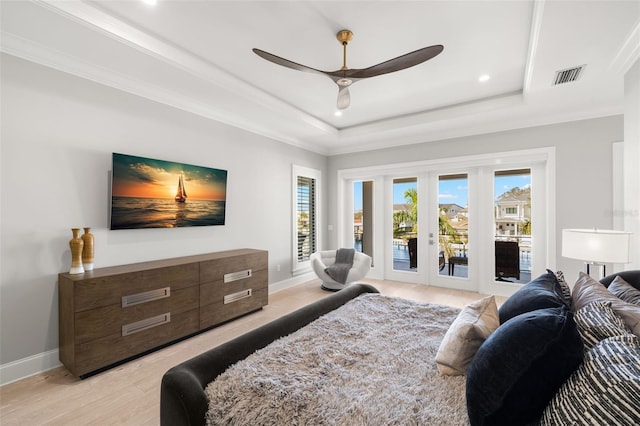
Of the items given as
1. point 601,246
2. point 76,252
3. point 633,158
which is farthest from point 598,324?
point 76,252

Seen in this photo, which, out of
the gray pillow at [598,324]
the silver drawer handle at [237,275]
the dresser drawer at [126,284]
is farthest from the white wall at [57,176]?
the gray pillow at [598,324]

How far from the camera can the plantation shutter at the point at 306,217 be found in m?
5.32

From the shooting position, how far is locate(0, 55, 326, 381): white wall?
2264 millimetres

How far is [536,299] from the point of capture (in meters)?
1.32

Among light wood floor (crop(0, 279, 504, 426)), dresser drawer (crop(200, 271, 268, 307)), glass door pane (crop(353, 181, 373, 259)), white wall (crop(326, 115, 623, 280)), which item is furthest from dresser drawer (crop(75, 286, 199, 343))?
white wall (crop(326, 115, 623, 280))

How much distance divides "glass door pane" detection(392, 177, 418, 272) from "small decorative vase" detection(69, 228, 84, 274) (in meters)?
4.53

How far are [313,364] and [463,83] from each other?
3460mm

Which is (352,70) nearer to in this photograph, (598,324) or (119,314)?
(598,324)

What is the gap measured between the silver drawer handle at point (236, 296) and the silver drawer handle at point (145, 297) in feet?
2.35

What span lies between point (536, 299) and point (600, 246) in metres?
1.47

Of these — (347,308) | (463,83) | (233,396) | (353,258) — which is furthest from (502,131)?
(233,396)

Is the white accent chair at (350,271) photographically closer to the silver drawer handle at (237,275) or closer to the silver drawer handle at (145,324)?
the silver drawer handle at (237,275)

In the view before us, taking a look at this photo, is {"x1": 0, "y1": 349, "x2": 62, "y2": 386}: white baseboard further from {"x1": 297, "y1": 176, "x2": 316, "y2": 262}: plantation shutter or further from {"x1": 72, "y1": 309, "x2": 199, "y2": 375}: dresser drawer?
{"x1": 297, "y1": 176, "x2": 316, "y2": 262}: plantation shutter

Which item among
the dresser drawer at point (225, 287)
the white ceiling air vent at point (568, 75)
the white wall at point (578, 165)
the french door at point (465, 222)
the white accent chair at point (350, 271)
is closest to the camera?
the white ceiling air vent at point (568, 75)
